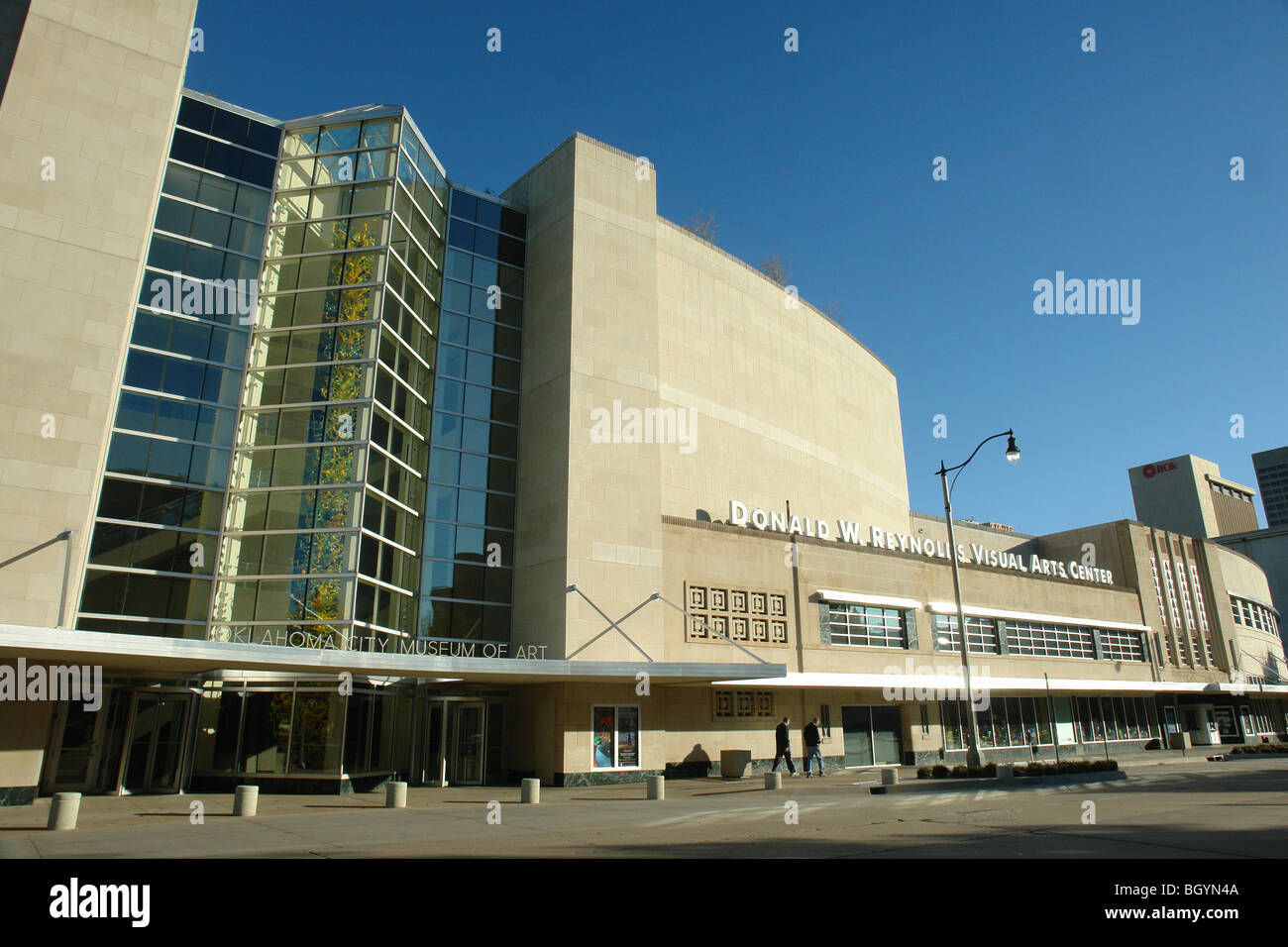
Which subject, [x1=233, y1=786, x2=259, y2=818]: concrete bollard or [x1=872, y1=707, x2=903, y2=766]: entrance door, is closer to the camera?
[x1=233, y1=786, x2=259, y2=818]: concrete bollard

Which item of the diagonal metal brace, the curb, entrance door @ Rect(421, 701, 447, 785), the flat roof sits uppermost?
the diagonal metal brace

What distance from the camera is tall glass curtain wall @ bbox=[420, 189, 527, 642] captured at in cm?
2939

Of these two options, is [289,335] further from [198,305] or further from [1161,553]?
[1161,553]

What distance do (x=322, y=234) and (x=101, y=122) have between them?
682cm

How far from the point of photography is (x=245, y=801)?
17.9 metres

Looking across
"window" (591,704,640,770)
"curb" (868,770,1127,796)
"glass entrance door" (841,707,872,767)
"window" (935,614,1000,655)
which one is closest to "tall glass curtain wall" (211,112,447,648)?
A: "window" (591,704,640,770)

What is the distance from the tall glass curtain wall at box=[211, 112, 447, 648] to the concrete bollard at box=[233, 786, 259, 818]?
242 inches

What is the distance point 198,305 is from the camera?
25.7 metres

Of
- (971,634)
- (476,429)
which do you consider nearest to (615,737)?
(476,429)

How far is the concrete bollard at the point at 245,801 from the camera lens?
58.3 feet

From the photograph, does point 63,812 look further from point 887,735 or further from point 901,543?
point 901,543

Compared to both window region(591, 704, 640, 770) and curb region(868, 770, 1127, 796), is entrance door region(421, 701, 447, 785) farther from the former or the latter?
curb region(868, 770, 1127, 796)

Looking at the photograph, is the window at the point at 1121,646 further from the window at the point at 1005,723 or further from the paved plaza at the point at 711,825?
the paved plaza at the point at 711,825
